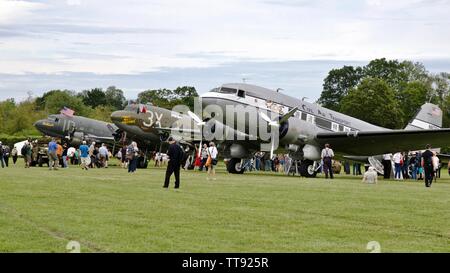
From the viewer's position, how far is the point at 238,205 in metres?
18.6

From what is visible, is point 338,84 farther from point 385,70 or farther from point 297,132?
point 297,132

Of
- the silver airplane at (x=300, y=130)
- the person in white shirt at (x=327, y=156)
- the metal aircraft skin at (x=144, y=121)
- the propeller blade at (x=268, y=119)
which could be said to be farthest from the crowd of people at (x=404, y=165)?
the metal aircraft skin at (x=144, y=121)

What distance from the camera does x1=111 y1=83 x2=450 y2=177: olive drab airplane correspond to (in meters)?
37.4

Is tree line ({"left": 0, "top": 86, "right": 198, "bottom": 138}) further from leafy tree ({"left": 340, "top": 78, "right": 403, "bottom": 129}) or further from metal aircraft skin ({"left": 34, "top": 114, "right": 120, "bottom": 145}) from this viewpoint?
metal aircraft skin ({"left": 34, "top": 114, "right": 120, "bottom": 145})

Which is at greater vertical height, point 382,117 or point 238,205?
point 382,117

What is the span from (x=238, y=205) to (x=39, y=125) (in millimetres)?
43706

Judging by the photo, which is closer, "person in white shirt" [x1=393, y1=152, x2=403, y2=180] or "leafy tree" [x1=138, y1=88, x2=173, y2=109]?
"person in white shirt" [x1=393, y1=152, x2=403, y2=180]

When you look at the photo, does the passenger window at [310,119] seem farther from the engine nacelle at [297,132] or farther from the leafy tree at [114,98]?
the leafy tree at [114,98]

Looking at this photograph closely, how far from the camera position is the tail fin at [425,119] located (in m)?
45.2

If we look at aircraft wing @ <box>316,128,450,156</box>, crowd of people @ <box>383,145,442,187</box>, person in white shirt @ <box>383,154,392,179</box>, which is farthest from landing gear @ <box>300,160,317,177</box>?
person in white shirt @ <box>383,154,392,179</box>

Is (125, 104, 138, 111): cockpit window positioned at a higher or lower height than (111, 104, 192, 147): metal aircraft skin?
higher

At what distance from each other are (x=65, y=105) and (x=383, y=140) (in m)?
98.0
